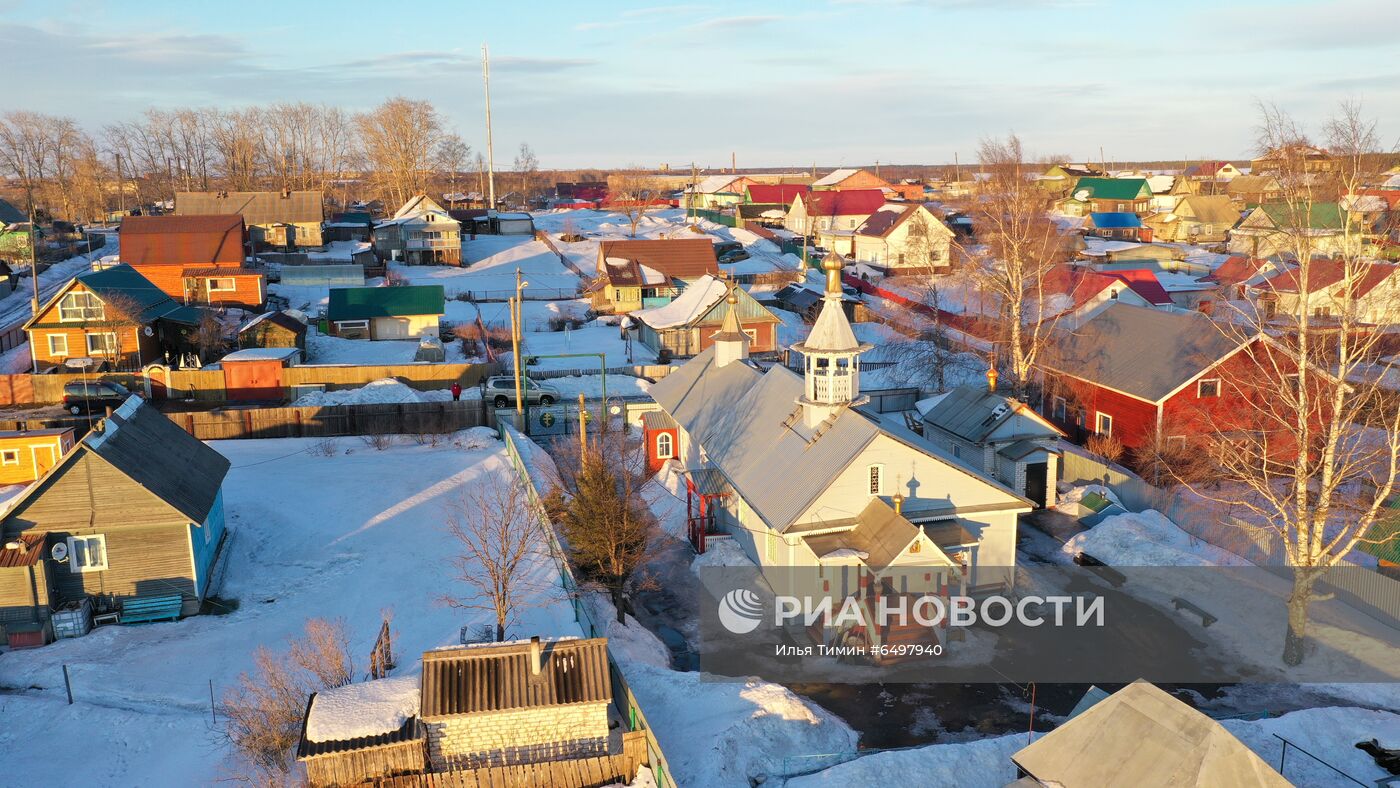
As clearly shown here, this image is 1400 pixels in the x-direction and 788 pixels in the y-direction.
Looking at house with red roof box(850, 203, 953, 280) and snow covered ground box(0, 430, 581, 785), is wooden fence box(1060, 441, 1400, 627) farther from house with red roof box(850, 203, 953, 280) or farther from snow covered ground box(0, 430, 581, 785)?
house with red roof box(850, 203, 953, 280)

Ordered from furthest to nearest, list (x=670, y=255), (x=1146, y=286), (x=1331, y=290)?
(x=670, y=255) < (x=1146, y=286) < (x=1331, y=290)

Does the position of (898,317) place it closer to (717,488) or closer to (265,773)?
(717,488)

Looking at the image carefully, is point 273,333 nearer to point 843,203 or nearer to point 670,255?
point 670,255

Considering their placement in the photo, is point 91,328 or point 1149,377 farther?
point 91,328

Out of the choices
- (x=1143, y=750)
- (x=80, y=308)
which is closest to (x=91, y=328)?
(x=80, y=308)

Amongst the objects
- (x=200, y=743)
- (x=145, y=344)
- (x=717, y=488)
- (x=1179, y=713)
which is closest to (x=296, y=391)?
(x=145, y=344)

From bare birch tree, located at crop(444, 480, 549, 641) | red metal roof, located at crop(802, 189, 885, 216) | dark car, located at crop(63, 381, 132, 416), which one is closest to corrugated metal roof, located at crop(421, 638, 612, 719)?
bare birch tree, located at crop(444, 480, 549, 641)
